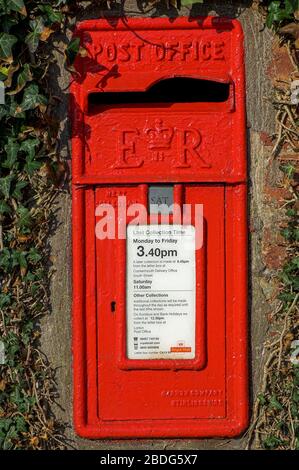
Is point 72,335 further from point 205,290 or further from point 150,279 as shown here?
point 205,290

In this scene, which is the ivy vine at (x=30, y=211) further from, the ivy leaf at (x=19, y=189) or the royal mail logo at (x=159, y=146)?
the royal mail logo at (x=159, y=146)

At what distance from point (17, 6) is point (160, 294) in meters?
1.31

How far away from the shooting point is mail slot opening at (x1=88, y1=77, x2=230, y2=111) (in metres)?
2.68

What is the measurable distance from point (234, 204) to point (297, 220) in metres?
0.29

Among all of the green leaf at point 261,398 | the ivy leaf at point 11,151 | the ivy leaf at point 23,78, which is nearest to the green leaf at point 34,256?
the ivy leaf at point 11,151

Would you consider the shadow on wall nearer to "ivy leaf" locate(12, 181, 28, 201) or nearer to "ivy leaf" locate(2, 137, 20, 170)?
"ivy leaf" locate(2, 137, 20, 170)

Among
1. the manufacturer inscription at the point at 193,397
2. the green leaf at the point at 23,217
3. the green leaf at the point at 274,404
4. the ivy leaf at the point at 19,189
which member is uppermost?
the ivy leaf at the point at 19,189

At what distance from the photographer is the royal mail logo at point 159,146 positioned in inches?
102

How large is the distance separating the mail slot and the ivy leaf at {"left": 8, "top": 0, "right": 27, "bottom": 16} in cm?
24

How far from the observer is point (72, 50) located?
8.44 feet

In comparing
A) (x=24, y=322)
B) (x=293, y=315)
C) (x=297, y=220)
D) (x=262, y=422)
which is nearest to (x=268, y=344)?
(x=293, y=315)

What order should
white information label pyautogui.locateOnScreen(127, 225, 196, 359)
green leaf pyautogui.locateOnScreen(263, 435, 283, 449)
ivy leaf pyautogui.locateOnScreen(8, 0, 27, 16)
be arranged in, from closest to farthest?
ivy leaf pyautogui.locateOnScreen(8, 0, 27, 16) < white information label pyautogui.locateOnScreen(127, 225, 196, 359) < green leaf pyautogui.locateOnScreen(263, 435, 283, 449)

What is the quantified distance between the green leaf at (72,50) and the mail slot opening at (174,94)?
166mm

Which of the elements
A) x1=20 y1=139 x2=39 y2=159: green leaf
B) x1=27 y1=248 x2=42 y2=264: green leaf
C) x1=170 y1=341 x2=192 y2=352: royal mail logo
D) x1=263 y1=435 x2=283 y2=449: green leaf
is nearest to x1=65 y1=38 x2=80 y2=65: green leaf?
x1=20 y1=139 x2=39 y2=159: green leaf
